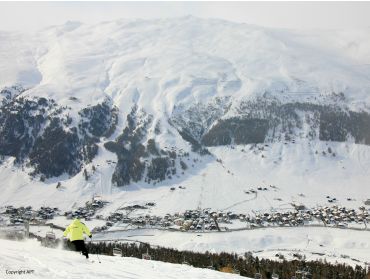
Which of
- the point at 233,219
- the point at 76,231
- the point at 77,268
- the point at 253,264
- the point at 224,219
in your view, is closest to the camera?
the point at 77,268

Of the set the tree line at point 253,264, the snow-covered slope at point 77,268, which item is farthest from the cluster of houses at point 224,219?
the snow-covered slope at point 77,268

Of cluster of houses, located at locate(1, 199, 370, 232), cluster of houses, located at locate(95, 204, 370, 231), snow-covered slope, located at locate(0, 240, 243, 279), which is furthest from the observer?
cluster of houses, located at locate(1, 199, 370, 232)

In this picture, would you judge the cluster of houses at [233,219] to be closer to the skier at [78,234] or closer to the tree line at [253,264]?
the tree line at [253,264]

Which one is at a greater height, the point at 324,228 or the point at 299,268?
the point at 324,228

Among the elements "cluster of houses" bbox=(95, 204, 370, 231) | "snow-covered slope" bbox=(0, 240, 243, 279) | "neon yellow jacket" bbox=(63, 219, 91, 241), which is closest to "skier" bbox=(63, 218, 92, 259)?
"neon yellow jacket" bbox=(63, 219, 91, 241)

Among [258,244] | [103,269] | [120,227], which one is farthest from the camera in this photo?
[120,227]

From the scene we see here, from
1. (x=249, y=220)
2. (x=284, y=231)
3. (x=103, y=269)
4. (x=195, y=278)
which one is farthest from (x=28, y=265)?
(x=249, y=220)

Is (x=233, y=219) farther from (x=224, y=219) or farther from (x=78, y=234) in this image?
(x=78, y=234)

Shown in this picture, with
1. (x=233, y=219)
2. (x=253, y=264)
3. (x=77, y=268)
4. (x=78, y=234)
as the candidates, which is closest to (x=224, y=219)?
(x=233, y=219)

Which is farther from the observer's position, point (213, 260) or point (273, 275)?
point (213, 260)

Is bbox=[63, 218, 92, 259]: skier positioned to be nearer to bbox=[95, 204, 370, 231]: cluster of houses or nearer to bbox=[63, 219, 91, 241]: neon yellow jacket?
bbox=[63, 219, 91, 241]: neon yellow jacket

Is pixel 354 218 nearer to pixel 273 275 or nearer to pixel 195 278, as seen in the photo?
pixel 273 275
